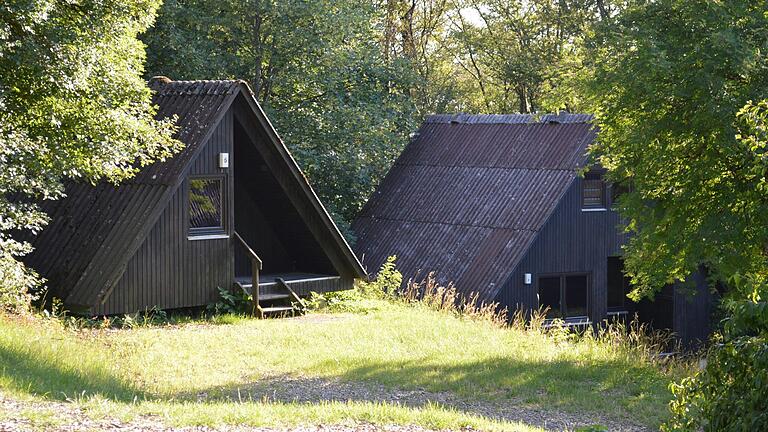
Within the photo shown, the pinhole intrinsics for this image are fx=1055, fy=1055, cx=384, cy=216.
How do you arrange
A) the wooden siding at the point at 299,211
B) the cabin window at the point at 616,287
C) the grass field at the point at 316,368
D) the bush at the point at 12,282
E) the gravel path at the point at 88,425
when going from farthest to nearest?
1. the cabin window at the point at 616,287
2. the wooden siding at the point at 299,211
3. the bush at the point at 12,282
4. the grass field at the point at 316,368
5. the gravel path at the point at 88,425

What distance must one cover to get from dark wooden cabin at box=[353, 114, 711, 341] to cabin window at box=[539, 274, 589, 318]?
32mm

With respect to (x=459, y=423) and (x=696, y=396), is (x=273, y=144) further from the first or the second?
(x=696, y=396)

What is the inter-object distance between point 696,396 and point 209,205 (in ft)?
45.8

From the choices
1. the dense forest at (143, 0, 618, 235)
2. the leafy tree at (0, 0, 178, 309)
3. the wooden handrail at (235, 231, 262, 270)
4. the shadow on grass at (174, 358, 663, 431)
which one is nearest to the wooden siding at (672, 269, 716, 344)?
the dense forest at (143, 0, 618, 235)

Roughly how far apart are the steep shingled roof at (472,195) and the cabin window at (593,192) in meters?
1.15

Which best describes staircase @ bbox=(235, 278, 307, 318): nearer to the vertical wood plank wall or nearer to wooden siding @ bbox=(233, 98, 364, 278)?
wooden siding @ bbox=(233, 98, 364, 278)

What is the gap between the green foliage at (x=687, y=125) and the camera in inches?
649

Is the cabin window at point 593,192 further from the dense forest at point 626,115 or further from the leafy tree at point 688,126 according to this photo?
the leafy tree at point 688,126

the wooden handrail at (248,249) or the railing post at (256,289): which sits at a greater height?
the wooden handrail at (248,249)

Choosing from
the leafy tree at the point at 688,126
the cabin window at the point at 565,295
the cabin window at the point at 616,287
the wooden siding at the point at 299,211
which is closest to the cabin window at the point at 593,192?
the cabin window at the point at 616,287

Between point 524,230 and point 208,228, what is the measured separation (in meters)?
11.3

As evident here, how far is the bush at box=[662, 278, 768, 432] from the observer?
641cm

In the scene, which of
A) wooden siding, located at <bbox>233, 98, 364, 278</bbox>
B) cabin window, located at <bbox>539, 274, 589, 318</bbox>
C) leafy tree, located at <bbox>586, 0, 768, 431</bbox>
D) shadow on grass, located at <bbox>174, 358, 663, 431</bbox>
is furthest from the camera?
cabin window, located at <bbox>539, 274, 589, 318</bbox>

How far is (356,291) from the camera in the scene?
922 inches
